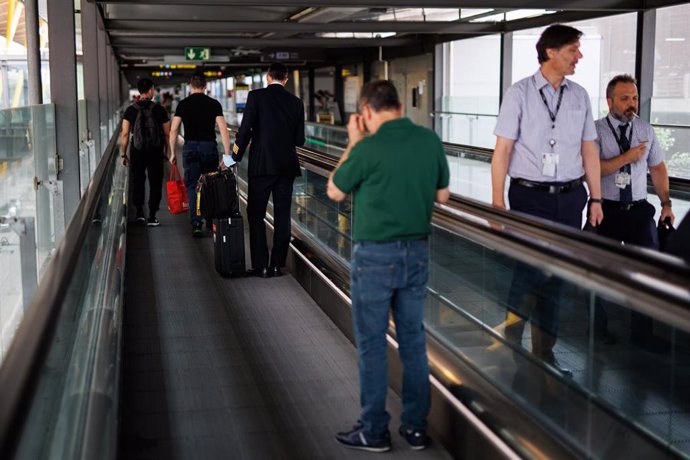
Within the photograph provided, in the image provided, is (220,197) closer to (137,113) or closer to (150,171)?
(137,113)

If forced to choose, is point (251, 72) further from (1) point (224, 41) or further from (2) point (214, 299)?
(2) point (214, 299)

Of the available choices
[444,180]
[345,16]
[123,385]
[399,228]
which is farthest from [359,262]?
[345,16]

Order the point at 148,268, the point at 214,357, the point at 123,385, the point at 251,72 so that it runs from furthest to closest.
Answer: the point at 251,72 → the point at 148,268 → the point at 214,357 → the point at 123,385

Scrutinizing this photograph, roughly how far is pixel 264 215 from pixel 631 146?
138 inches

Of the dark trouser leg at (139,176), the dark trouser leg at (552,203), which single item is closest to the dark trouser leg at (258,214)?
the dark trouser leg at (552,203)

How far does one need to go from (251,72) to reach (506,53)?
30.7m

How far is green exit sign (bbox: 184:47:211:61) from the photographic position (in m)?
29.0

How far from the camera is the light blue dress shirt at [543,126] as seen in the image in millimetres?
4754

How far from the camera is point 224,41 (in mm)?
24125

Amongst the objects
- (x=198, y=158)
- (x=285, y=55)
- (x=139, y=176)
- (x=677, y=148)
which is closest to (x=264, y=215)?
(x=198, y=158)

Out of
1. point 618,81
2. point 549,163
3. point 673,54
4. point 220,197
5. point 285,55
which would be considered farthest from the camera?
point 285,55

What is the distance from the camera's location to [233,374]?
5551 millimetres

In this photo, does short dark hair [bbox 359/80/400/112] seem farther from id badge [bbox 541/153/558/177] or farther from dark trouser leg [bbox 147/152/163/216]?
dark trouser leg [bbox 147/152/163/216]

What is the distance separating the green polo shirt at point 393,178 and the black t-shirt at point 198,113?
594cm
